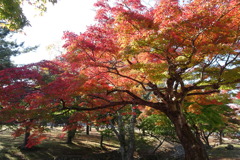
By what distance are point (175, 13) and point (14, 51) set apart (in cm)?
1581

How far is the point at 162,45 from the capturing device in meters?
5.07

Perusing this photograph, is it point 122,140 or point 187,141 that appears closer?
point 187,141

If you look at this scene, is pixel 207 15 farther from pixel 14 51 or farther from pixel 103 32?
pixel 14 51

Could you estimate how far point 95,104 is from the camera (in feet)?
26.9

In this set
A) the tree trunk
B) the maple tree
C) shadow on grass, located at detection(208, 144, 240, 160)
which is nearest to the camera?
the maple tree

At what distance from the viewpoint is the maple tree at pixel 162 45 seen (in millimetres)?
4910

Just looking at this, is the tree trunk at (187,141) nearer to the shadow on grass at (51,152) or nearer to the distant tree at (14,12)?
the distant tree at (14,12)

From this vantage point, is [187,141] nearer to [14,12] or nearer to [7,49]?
[14,12]

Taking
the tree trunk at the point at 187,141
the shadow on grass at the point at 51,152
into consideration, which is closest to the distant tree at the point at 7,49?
the shadow on grass at the point at 51,152

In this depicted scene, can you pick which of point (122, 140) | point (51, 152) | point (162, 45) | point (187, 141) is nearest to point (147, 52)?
point (162, 45)

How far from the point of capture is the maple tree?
16.1 ft

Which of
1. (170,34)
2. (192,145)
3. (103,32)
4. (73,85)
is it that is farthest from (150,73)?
(192,145)

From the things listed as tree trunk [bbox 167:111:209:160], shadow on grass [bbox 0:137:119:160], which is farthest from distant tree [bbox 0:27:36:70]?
tree trunk [bbox 167:111:209:160]

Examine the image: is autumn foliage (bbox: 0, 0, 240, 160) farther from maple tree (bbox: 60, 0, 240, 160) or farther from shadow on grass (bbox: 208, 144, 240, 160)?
shadow on grass (bbox: 208, 144, 240, 160)
